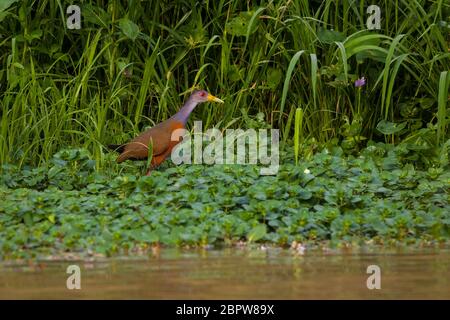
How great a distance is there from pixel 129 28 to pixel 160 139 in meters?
0.94

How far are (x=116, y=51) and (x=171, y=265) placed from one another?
11.4 feet

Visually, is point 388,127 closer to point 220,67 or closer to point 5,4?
point 220,67

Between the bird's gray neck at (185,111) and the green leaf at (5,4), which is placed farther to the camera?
the bird's gray neck at (185,111)

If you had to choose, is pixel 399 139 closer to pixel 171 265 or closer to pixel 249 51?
pixel 249 51

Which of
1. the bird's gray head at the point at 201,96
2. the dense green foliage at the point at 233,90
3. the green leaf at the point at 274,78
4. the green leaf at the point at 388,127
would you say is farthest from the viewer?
the green leaf at the point at 274,78

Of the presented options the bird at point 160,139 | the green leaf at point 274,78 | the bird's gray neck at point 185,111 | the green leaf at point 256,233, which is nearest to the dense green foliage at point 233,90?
the green leaf at point 274,78

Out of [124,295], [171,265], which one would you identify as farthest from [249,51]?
[124,295]

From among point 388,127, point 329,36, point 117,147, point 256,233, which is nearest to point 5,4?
point 117,147

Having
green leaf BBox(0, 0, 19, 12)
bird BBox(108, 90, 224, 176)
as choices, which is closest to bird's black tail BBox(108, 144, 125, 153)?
bird BBox(108, 90, 224, 176)

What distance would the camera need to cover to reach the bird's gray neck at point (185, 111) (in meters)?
7.65

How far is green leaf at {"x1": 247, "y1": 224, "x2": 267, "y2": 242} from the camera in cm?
546

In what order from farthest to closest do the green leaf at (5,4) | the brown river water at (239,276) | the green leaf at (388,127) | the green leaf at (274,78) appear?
1. the green leaf at (274,78)
2. the green leaf at (388,127)
3. the green leaf at (5,4)
4. the brown river water at (239,276)

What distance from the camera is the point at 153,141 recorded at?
728 centimetres

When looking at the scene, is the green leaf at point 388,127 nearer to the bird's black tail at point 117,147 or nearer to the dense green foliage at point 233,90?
the dense green foliage at point 233,90
